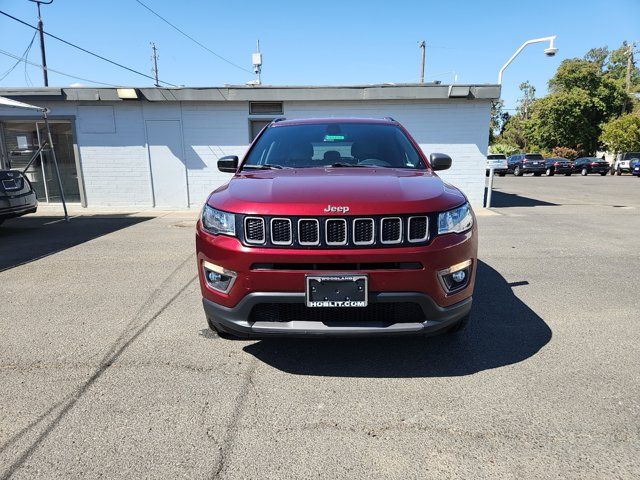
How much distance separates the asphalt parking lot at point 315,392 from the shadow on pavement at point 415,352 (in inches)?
0.6

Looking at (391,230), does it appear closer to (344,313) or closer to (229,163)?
(344,313)

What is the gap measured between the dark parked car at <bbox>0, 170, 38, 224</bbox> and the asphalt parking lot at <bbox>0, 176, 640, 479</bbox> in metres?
3.95

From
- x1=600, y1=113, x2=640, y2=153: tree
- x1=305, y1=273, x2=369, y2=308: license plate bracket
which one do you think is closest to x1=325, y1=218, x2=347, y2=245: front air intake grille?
x1=305, y1=273, x2=369, y2=308: license plate bracket

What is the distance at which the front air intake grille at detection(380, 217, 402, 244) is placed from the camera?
2559 mm

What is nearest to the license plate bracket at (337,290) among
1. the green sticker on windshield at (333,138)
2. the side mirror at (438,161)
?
the side mirror at (438,161)

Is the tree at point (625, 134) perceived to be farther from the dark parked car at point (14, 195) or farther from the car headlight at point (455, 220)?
the dark parked car at point (14, 195)

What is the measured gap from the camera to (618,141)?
37.1 meters

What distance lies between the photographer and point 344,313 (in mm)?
2566

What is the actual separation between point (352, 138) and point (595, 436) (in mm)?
2954

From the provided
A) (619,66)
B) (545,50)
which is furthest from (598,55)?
(545,50)

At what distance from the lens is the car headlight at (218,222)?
8.82 ft

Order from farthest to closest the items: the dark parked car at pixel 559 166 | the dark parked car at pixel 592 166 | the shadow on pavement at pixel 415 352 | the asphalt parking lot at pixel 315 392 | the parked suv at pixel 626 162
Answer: the dark parked car at pixel 559 166 → the dark parked car at pixel 592 166 → the parked suv at pixel 626 162 → the shadow on pavement at pixel 415 352 → the asphalt parking lot at pixel 315 392

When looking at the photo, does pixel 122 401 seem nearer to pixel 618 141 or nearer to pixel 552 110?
pixel 618 141

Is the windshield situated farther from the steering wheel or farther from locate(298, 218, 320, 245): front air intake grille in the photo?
locate(298, 218, 320, 245): front air intake grille
